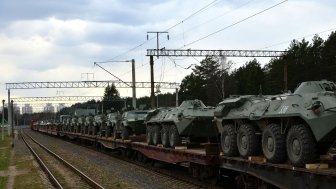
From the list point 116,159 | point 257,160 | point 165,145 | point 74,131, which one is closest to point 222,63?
point 74,131


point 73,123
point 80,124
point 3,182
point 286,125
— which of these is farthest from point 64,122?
point 286,125

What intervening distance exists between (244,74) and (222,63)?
4.33m

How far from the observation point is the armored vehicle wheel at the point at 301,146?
409 inches

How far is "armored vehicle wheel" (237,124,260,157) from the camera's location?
42.0ft

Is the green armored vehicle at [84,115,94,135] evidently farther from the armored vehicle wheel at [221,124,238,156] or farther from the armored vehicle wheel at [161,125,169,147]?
the armored vehicle wheel at [221,124,238,156]

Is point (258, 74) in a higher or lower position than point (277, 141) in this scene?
higher

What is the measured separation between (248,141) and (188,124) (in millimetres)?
5734

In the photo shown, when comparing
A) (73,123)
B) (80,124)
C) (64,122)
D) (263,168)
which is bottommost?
(263,168)

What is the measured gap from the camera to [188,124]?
60.5ft

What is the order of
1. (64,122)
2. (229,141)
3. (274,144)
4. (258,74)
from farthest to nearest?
(258,74) → (64,122) → (229,141) → (274,144)

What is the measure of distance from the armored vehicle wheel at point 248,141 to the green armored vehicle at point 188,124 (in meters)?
4.94

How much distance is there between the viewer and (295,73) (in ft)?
209

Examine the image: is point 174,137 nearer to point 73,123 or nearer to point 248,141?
point 248,141

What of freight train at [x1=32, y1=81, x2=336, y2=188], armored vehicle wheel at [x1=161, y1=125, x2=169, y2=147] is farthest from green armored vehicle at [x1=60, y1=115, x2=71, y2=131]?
freight train at [x1=32, y1=81, x2=336, y2=188]
